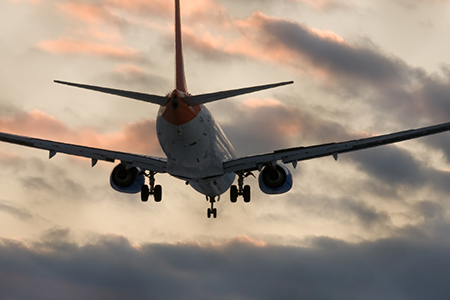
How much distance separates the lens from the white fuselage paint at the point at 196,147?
37.9m

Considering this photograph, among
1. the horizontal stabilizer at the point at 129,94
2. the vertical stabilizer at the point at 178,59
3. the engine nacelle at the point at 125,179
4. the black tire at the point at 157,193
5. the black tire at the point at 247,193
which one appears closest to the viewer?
the horizontal stabilizer at the point at 129,94

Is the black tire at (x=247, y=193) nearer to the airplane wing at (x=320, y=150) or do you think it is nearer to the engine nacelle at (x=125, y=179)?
the airplane wing at (x=320, y=150)

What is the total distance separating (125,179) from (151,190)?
2.20 metres

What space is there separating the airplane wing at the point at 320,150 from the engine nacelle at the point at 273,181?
70 cm

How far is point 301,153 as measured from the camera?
43.4 metres

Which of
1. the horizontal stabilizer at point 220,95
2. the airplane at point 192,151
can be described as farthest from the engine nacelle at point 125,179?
the horizontal stabilizer at point 220,95

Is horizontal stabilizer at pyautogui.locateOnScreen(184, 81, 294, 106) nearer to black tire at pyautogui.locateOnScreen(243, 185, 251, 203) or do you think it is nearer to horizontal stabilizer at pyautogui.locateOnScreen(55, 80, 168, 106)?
horizontal stabilizer at pyautogui.locateOnScreen(55, 80, 168, 106)

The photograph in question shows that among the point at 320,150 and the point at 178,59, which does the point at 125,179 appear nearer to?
the point at 178,59

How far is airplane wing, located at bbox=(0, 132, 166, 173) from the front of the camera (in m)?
43.9

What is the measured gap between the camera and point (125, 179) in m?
46.1

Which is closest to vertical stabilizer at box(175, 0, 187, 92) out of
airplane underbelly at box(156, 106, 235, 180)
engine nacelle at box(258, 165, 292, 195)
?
airplane underbelly at box(156, 106, 235, 180)

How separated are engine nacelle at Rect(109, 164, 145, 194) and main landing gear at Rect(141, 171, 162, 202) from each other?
1.87 ft

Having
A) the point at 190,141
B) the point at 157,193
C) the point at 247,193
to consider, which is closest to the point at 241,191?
the point at 247,193

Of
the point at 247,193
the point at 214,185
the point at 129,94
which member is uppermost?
the point at 214,185
